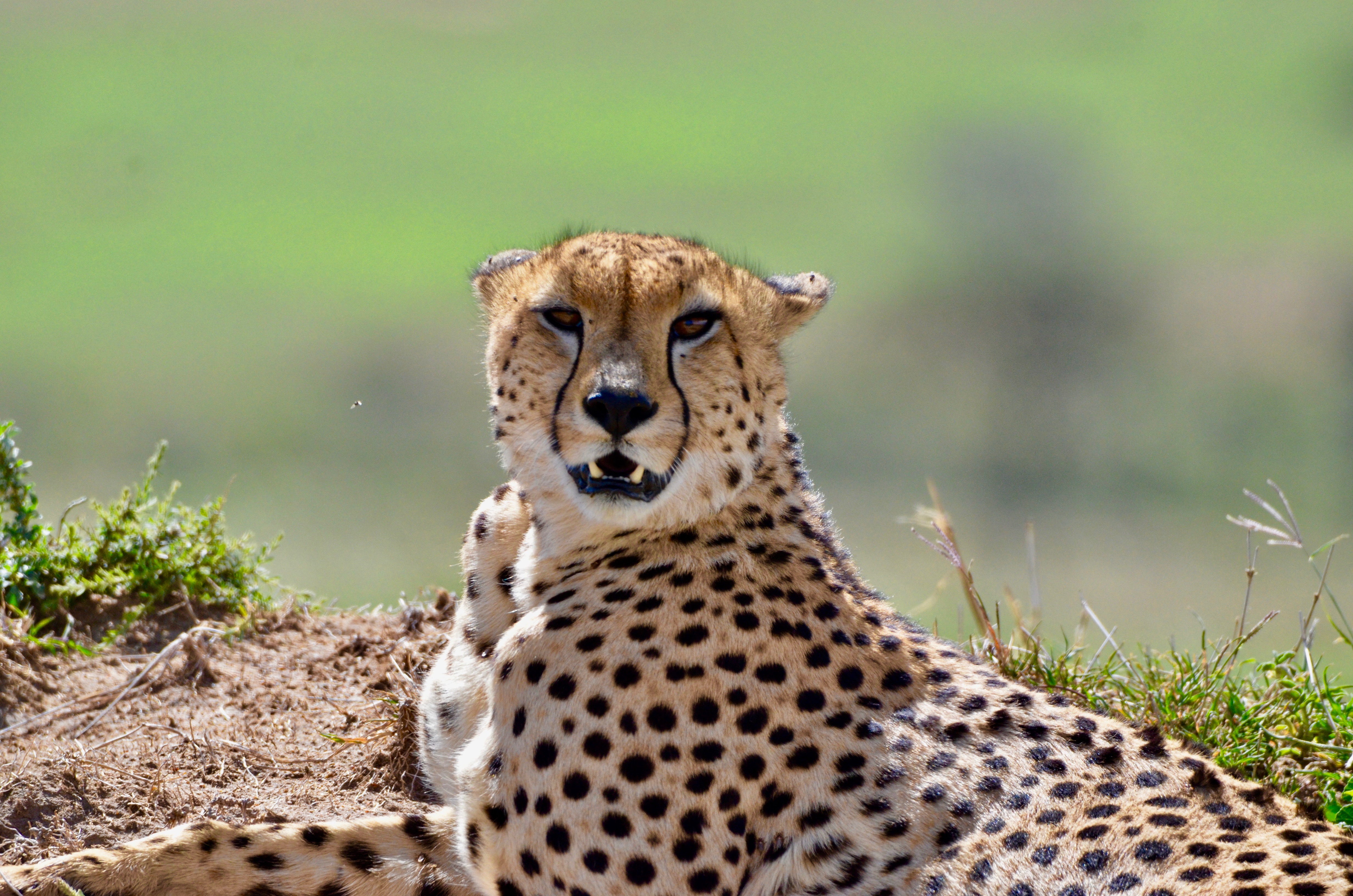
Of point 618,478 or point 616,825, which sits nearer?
point 616,825

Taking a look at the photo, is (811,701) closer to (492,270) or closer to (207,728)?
(492,270)

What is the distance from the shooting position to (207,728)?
303cm

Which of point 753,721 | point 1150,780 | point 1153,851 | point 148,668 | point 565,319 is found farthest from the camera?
point 148,668

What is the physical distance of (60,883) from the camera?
216 cm

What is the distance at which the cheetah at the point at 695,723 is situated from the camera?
2061 millimetres

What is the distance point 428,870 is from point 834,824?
80 cm

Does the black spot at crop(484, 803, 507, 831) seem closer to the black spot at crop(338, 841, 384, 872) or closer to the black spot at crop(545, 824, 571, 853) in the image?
the black spot at crop(545, 824, 571, 853)

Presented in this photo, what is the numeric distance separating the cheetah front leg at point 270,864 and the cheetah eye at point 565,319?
94 cm

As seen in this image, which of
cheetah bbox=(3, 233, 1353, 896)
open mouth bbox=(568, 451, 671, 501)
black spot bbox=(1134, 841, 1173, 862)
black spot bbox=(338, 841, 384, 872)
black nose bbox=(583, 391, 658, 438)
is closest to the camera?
black spot bbox=(1134, 841, 1173, 862)

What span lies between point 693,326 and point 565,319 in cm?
23

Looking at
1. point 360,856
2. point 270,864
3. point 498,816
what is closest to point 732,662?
point 498,816

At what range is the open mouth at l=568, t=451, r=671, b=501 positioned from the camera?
229 cm

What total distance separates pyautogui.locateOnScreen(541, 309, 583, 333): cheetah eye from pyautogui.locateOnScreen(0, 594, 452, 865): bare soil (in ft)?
3.27

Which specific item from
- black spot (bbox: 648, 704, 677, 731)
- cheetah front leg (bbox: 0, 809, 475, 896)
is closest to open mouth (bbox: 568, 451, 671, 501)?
black spot (bbox: 648, 704, 677, 731)
